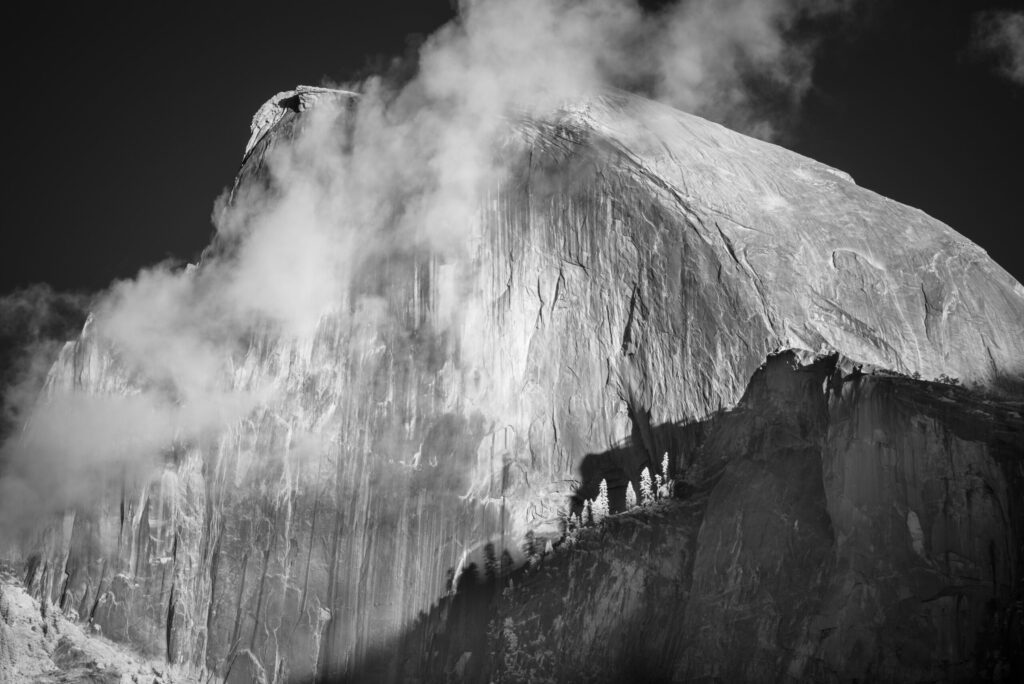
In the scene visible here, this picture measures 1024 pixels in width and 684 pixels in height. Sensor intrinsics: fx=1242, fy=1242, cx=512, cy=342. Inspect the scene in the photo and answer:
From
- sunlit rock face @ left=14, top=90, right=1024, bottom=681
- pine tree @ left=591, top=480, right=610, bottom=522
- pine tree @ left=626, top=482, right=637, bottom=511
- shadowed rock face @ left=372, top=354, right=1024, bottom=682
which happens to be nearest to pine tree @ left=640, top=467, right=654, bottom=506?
pine tree @ left=626, top=482, right=637, bottom=511

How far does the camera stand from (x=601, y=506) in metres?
78.0

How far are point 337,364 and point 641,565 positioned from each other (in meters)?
29.6

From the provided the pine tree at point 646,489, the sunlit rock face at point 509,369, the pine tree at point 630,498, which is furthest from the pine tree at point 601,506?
the sunlit rock face at point 509,369

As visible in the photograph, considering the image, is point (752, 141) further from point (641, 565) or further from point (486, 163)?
point (641, 565)

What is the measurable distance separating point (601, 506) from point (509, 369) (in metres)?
13.5

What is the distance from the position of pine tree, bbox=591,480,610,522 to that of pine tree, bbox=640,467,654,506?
250cm

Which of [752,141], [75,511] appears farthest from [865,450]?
[75,511]

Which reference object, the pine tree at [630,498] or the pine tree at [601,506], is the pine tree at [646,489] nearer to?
the pine tree at [630,498]

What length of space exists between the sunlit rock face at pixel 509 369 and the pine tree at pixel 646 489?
3.63m

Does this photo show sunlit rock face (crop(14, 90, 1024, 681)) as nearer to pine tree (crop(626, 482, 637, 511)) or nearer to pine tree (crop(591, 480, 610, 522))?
pine tree (crop(591, 480, 610, 522))

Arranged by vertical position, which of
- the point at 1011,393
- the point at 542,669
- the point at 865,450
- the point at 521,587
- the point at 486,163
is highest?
the point at 486,163

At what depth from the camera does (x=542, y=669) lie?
2854 inches

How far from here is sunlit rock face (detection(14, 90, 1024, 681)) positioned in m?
82.1

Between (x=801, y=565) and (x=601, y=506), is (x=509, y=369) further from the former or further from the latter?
(x=801, y=565)
